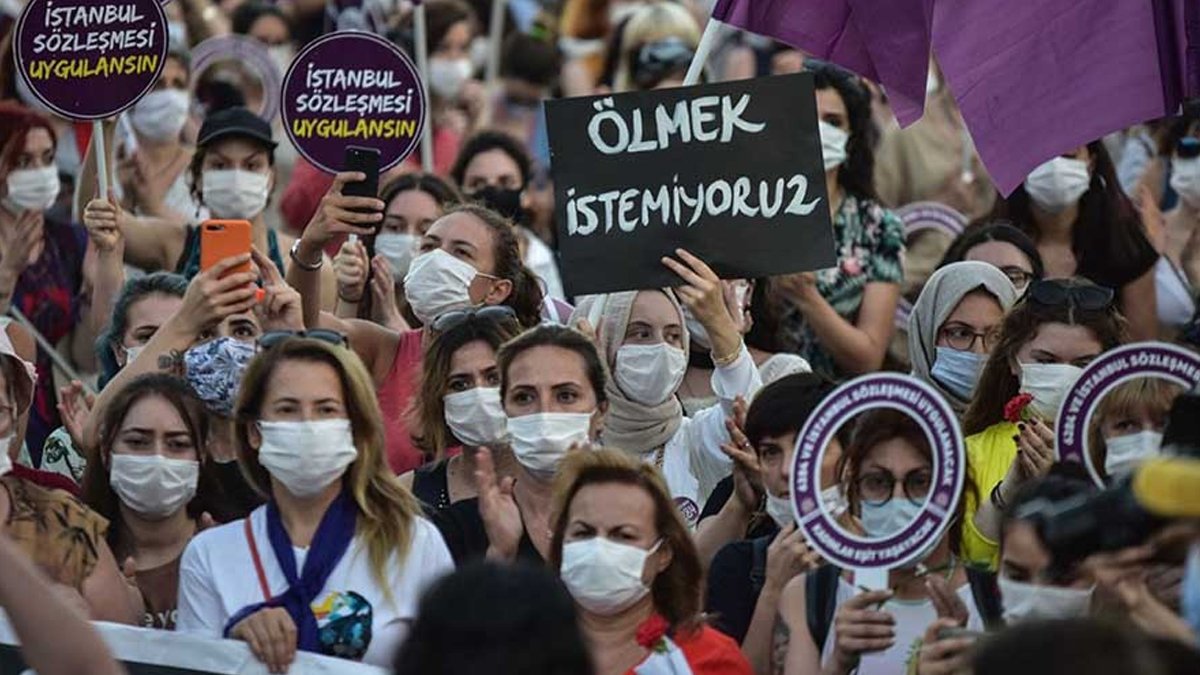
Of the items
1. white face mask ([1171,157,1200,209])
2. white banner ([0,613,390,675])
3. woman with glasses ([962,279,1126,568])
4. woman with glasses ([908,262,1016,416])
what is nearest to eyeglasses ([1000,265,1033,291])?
woman with glasses ([908,262,1016,416])

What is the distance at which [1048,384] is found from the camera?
7738mm

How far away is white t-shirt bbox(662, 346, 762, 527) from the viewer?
809 centimetres

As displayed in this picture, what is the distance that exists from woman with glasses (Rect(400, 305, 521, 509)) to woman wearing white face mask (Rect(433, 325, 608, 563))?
0.20 m

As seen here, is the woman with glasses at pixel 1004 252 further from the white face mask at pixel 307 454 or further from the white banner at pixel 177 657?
the white banner at pixel 177 657

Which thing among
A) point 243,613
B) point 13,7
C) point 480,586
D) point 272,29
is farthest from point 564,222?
point 13,7

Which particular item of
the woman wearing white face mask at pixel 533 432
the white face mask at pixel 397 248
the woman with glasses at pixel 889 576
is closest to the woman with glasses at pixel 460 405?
the woman wearing white face mask at pixel 533 432

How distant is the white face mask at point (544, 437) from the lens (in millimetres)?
7402

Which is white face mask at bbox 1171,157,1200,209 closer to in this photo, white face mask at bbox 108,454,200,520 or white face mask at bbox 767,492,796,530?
white face mask at bbox 767,492,796,530

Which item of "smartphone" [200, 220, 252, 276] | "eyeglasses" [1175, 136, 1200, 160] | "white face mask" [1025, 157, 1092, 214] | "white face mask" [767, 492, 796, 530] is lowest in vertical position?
"white face mask" [767, 492, 796, 530]

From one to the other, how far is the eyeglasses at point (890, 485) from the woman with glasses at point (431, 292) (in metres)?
2.34

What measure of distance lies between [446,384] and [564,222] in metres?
0.62

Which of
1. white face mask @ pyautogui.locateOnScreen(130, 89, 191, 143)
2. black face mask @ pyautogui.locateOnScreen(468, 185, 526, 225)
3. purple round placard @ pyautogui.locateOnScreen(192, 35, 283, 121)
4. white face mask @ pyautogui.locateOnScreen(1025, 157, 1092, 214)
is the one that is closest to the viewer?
white face mask @ pyautogui.locateOnScreen(1025, 157, 1092, 214)

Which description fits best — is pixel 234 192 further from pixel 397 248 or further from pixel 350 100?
pixel 350 100

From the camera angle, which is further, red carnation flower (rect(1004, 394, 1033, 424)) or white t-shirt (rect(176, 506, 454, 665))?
red carnation flower (rect(1004, 394, 1033, 424))
